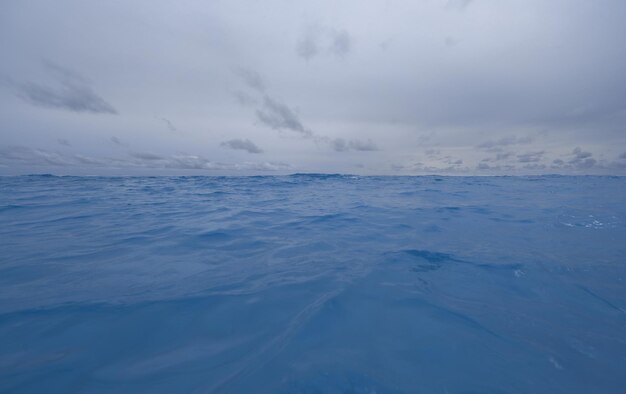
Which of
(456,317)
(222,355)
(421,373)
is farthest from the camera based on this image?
(456,317)

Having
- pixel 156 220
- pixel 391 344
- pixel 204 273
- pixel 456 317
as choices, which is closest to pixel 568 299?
pixel 456 317

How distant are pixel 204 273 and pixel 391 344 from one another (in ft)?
16.6

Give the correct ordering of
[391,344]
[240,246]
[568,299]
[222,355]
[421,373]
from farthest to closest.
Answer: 1. [240,246]
2. [568,299]
3. [391,344]
4. [222,355]
5. [421,373]

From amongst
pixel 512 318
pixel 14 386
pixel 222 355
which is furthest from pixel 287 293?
pixel 512 318

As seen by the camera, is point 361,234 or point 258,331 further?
point 361,234

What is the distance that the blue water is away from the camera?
11.0ft

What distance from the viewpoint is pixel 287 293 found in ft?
18.6

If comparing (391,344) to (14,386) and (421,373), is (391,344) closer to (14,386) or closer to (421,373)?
(421,373)

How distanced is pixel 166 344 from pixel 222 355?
1.08 meters

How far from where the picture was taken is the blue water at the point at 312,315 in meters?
3.36

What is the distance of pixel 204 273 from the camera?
6672 mm

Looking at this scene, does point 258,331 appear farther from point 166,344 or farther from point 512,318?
point 512,318

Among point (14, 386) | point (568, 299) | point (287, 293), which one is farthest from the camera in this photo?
point (287, 293)

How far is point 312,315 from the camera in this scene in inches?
189
